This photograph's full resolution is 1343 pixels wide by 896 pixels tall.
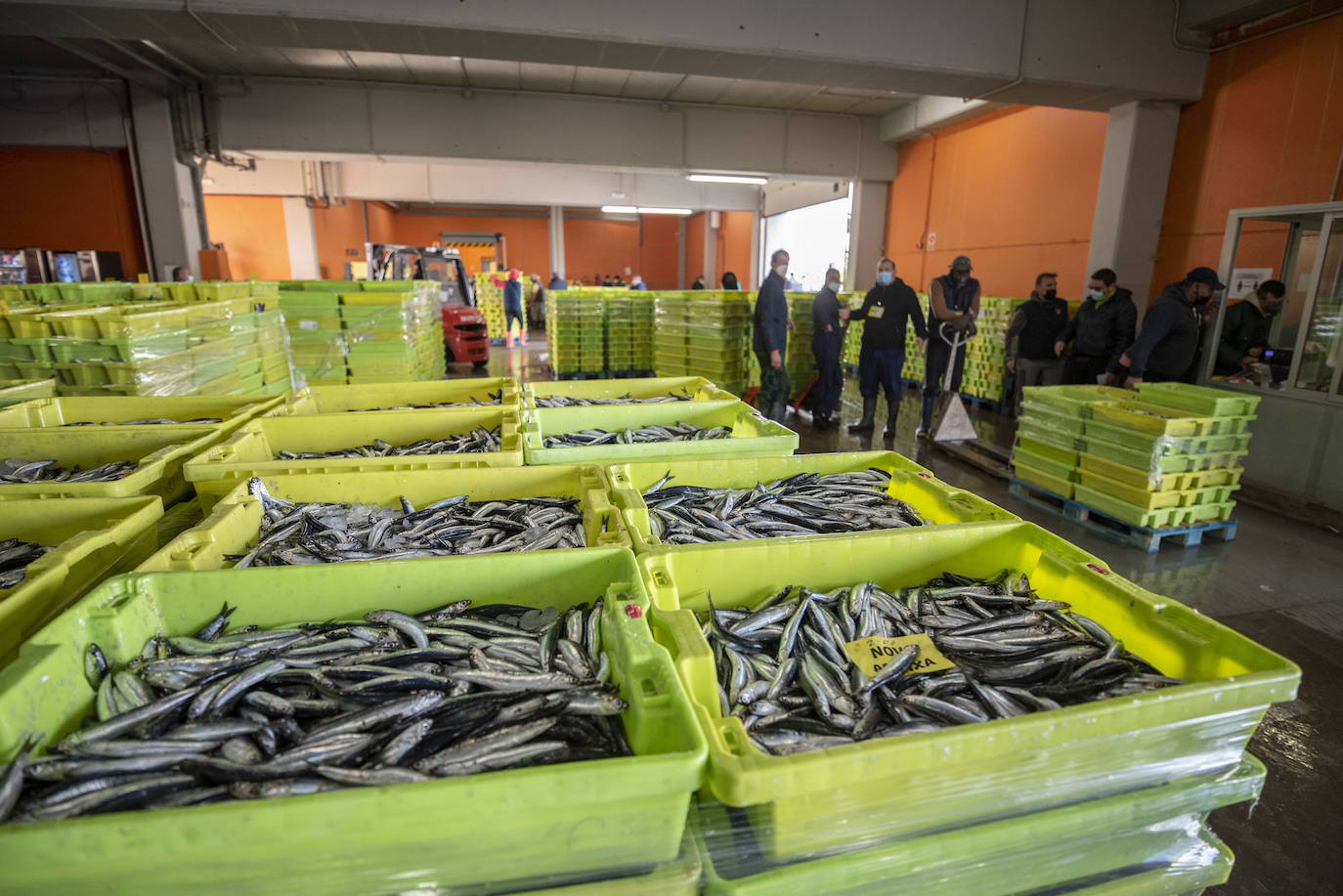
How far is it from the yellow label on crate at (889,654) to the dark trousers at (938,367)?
22.4ft

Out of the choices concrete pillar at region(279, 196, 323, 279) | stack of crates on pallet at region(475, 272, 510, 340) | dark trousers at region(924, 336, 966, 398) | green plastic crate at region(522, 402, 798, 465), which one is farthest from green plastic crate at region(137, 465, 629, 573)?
concrete pillar at region(279, 196, 323, 279)

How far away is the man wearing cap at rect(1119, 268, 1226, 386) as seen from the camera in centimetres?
629

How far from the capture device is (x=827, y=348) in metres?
8.84

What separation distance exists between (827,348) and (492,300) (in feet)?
46.5

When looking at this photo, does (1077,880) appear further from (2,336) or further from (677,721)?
(2,336)

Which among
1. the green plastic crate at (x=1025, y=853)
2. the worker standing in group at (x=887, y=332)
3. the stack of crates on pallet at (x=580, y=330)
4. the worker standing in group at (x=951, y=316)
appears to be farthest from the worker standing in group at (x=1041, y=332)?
the green plastic crate at (x=1025, y=853)

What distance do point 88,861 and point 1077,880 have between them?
212cm

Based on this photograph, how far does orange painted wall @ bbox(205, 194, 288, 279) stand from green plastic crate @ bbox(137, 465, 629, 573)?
19409 millimetres

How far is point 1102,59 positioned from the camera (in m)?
7.58

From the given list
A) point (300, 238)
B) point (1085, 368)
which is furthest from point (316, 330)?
point (300, 238)

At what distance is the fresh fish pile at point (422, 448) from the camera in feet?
12.3

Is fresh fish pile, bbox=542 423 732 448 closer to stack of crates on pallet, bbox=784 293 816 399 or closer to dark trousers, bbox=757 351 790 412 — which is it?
dark trousers, bbox=757 351 790 412

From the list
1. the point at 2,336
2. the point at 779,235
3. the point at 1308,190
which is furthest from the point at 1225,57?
the point at 779,235

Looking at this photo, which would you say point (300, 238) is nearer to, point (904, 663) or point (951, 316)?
point (951, 316)
